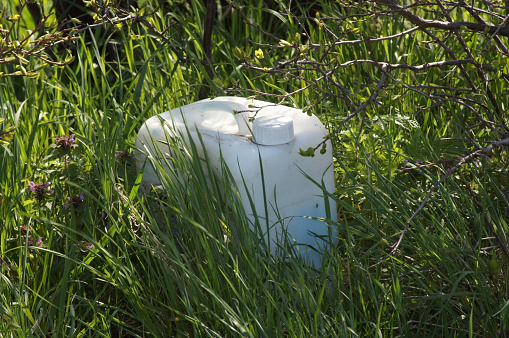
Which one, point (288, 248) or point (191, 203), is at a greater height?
point (191, 203)

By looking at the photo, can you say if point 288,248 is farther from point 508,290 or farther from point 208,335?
point 508,290

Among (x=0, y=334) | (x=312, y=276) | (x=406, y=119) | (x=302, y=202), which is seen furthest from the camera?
(x=406, y=119)

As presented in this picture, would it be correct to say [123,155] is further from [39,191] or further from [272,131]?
[272,131]

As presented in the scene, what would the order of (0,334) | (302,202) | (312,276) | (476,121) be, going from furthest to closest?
(476,121) → (302,202) → (312,276) → (0,334)

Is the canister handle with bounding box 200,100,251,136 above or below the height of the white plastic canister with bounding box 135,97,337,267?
above

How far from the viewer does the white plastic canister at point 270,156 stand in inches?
62.4

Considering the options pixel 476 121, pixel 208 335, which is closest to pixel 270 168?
pixel 208 335

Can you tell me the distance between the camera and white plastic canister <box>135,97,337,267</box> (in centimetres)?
159

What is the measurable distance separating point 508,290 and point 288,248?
0.53 metres

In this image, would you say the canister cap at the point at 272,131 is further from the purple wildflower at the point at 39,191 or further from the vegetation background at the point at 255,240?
the purple wildflower at the point at 39,191

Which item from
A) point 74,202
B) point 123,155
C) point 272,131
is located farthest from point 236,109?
point 74,202

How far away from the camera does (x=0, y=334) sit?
1372 millimetres

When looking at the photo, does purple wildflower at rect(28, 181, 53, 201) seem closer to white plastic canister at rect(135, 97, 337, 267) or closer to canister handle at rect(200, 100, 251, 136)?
white plastic canister at rect(135, 97, 337, 267)

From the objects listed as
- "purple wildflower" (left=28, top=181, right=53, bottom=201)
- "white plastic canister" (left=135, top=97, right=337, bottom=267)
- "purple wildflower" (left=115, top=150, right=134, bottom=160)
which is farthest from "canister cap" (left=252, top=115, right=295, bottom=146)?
"purple wildflower" (left=28, top=181, right=53, bottom=201)
